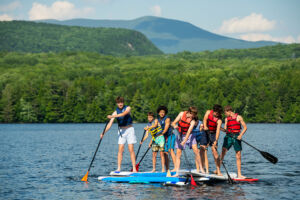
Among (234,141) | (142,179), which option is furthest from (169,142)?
Result: (234,141)

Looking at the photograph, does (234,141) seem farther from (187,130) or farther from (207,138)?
(187,130)

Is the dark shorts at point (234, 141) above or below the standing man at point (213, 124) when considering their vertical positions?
below

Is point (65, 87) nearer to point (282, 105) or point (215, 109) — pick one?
point (282, 105)

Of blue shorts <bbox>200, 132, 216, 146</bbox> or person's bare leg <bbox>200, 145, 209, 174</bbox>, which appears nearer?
blue shorts <bbox>200, 132, 216, 146</bbox>

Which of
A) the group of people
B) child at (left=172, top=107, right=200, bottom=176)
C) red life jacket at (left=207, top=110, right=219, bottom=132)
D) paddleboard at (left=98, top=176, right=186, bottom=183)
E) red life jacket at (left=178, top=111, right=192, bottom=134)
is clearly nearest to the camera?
child at (left=172, top=107, right=200, bottom=176)

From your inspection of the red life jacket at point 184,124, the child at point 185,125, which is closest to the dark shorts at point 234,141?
the child at point 185,125

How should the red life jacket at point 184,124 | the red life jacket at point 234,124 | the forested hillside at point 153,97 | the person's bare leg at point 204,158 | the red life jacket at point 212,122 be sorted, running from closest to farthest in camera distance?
the red life jacket at point 184,124
the red life jacket at point 212,122
the red life jacket at point 234,124
the person's bare leg at point 204,158
the forested hillside at point 153,97

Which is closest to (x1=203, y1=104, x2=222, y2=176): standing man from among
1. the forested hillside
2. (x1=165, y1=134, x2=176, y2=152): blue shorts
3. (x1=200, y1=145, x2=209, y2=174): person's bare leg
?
(x1=200, y1=145, x2=209, y2=174): person's bare leg

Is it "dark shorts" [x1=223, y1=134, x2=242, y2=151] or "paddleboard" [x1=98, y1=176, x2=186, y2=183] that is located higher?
"dark shorts" [x1=223, y1=134, x2=242, y2=151]

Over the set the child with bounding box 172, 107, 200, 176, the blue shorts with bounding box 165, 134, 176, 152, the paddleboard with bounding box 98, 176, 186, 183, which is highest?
the child with bounding box 172, 107, 200, 176

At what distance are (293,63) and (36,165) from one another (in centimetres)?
15248

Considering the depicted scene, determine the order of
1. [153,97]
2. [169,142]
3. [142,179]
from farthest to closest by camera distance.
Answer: [153,97] → [169,142] → [142,179]

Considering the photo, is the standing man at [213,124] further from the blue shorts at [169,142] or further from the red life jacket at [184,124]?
the blue shorts at [169,142]

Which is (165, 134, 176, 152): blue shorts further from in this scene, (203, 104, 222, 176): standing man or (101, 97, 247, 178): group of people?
(203, 104, 222, 176): standing man
